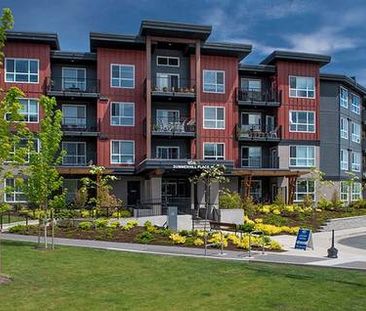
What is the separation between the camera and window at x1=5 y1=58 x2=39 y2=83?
133 feet

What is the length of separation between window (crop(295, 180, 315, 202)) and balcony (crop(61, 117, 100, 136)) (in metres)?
18.6

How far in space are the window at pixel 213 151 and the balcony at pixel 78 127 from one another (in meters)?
9.31

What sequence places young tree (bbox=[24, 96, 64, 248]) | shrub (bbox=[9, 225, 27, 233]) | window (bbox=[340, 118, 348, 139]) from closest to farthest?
→ young tree (bbox=[24, 96, 64, 248]) < shrub (bbox=[9, 225, 27, 233]) < window (bbox=[340, 118, 348, 139])

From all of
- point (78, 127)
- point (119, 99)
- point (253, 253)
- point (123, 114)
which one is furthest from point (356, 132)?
point (253, 253)

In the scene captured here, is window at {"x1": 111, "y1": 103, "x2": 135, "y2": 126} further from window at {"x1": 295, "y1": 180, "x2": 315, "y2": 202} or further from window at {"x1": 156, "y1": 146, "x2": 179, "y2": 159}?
window at {"x1": 295, "y1": 180, "x2": 315, "y2": 202}

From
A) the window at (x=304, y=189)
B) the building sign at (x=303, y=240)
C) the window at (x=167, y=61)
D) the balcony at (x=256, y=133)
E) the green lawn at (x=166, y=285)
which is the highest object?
the window at (x=167, y=61)

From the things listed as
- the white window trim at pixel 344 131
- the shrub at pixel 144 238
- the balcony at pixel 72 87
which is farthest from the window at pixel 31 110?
the white window trim at pixel 344 131

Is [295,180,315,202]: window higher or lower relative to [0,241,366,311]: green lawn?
higher

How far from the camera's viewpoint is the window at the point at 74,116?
42250 millimetres

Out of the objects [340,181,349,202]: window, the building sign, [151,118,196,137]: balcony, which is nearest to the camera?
the building sign

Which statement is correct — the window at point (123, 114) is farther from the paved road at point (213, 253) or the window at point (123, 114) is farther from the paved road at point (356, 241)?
the paved road at point (213, 253)

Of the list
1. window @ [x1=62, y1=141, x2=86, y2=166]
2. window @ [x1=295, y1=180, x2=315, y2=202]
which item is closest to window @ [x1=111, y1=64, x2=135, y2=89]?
window @ [x1=62, y1=141, x2=86, y2=166]

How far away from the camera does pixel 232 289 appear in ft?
39.6

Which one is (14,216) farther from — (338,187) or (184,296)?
(338,187)
